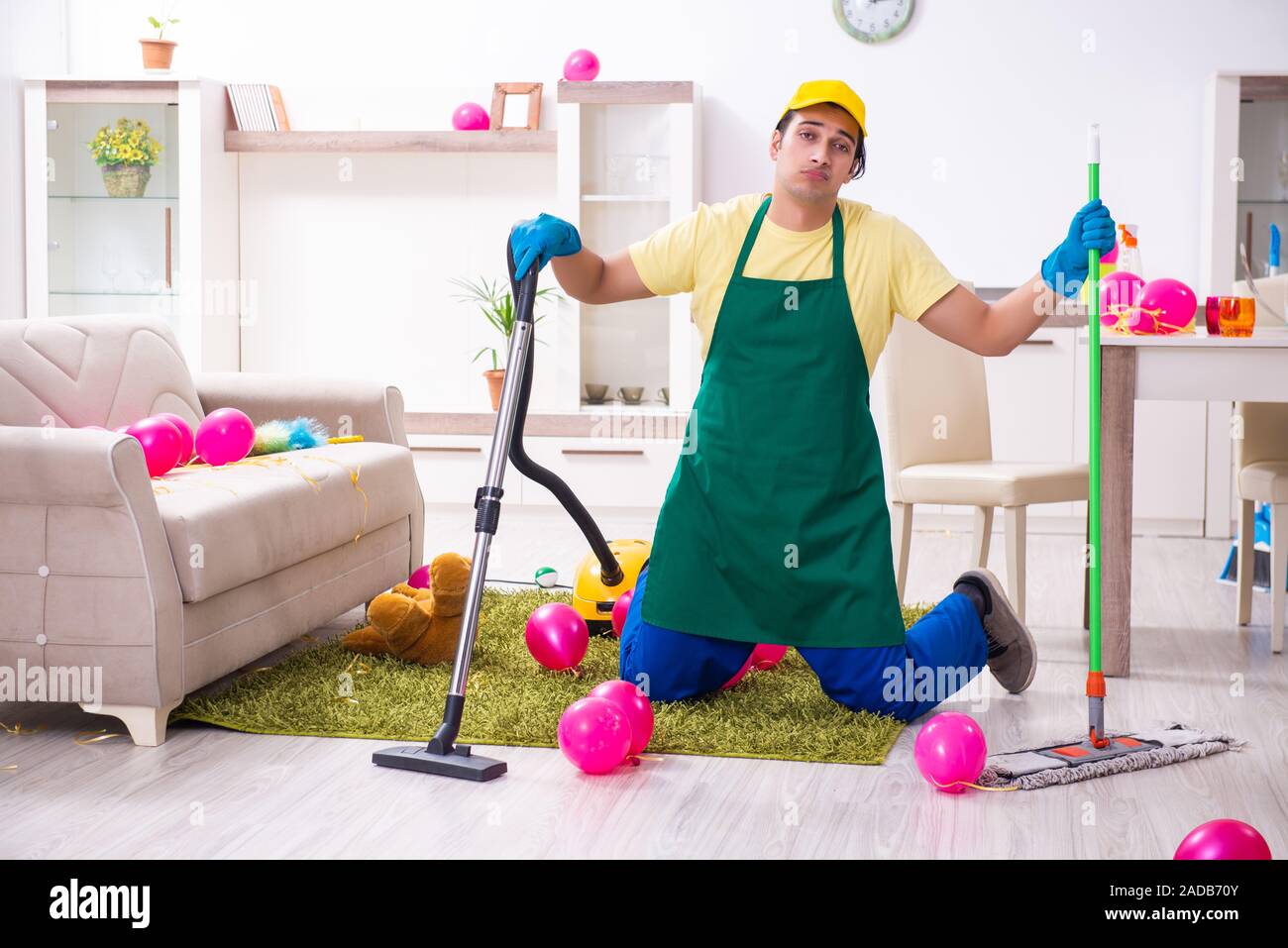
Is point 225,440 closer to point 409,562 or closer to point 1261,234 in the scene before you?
point 409,562

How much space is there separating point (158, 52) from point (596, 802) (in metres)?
4.42

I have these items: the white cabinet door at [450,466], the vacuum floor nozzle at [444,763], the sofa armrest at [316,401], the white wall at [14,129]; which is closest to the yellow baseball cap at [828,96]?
the vacuum floor nozzle at [444,763]

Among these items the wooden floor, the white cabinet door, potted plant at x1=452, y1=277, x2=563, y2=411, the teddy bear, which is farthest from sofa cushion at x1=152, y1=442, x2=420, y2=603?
potted plant at x1=452, y1=277, x2=563, y2=411

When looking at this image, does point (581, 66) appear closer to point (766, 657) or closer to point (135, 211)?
point (135, 211)

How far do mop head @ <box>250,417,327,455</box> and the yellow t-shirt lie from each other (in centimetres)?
119

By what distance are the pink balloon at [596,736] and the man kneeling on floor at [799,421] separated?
0.35m

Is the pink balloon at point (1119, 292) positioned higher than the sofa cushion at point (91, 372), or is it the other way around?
the pink balloon at point (1119, 292)

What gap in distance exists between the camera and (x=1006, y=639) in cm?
283

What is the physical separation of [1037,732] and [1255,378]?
99cm

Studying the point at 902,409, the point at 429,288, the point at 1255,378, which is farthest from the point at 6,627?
the point at 429,288

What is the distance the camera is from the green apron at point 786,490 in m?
2.56

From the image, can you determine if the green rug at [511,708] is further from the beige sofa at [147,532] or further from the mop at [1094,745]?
the mop at [1094,745]

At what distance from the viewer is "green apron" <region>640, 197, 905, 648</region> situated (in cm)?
256

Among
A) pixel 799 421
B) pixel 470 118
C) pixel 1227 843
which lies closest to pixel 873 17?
pixel 470 118
